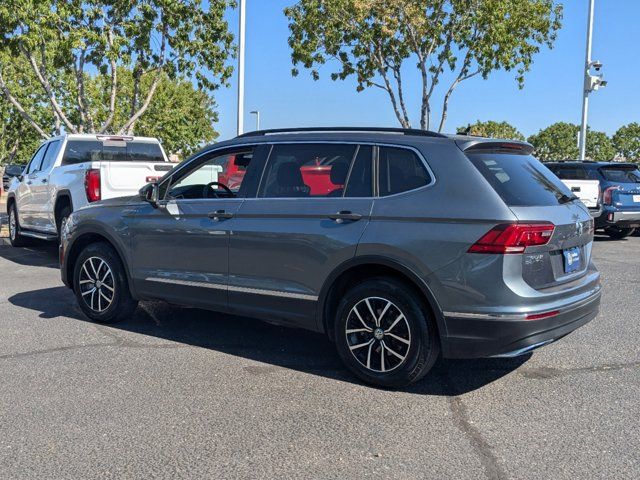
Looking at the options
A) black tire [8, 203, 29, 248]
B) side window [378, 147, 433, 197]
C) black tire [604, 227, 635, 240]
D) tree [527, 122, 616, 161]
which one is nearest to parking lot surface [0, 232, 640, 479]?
side window [378, 147, 433, 197]

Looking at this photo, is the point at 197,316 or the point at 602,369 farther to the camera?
the point at 197,316

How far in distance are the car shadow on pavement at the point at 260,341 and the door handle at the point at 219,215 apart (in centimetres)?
113

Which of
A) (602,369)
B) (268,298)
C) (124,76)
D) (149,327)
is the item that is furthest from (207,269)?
(124,76)

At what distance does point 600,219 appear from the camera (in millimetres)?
13609

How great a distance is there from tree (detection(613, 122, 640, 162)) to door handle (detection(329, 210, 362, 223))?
358 feet

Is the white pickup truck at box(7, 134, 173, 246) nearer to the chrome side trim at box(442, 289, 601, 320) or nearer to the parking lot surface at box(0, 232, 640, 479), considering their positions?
the parking lot surface at box(0, 232, 640, 479)

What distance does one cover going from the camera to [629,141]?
103188mm

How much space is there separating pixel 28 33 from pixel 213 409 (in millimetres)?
13583

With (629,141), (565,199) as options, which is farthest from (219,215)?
(629,141)

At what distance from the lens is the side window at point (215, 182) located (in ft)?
18.0

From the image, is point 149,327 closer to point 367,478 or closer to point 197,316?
point 197,316

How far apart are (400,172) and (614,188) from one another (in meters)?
10.7

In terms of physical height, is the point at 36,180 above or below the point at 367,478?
above

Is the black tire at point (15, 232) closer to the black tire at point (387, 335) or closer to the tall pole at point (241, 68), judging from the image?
the tall pole at point (241, 68)
